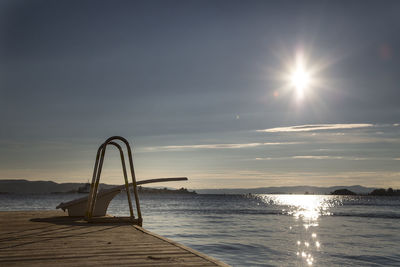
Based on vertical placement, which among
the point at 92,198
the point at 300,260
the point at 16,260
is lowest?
the point at 300,260

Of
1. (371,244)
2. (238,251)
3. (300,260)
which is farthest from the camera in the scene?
(371,244)

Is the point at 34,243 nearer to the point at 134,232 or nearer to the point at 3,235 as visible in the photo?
the point at 3,235

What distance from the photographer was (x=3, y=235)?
8.02m

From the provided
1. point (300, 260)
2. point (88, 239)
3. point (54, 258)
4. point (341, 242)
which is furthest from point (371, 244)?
point (54, 258)

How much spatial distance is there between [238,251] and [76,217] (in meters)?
8.84

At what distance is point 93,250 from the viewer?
5.96 meters

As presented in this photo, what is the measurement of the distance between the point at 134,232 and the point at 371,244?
19.0 metres

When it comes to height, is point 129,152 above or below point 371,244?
above

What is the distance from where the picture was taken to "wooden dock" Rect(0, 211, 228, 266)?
4977 millimetres

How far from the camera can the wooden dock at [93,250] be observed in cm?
498

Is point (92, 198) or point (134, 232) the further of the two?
point (92, 198)

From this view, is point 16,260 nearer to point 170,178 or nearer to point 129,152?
point 129,152

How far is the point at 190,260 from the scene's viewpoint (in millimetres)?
5027

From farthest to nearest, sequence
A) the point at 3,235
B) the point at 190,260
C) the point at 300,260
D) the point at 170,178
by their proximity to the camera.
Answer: the point at 300,260 < the point at 170,178 < the point at 3,235 < the point at 190,260
